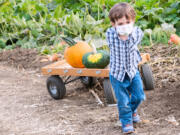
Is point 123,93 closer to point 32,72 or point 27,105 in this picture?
point 27,105

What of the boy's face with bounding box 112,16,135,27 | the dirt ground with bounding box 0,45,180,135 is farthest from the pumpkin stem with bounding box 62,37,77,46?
the boy's face with bounding box 112,16,135,27

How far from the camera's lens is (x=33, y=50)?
6836mm

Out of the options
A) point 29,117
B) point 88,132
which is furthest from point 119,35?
point 29,117

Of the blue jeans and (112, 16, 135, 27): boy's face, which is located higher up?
(112, 16, 135, 27): boy's face

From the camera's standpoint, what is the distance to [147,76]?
13.0 feet

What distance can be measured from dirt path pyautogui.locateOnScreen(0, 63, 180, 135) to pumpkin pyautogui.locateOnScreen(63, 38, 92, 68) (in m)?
0.44

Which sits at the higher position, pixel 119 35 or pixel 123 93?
pixel 119 35

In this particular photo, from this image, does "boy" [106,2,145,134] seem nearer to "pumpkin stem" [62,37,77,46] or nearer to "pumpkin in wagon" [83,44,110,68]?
"pumpkin in wagon" [83,44,110,68]

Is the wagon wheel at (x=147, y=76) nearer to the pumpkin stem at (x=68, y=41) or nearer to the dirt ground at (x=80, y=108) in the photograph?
the dirt ground at (x=80, y=108)

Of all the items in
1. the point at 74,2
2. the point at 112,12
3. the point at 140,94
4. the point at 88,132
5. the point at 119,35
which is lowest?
the point at 88,132

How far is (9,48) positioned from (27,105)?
351 centimetres

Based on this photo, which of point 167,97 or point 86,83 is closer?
point 167,97

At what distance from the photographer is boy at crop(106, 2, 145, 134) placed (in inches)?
110

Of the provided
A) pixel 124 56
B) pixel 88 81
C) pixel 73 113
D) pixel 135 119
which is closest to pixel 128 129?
pixel 135 119
